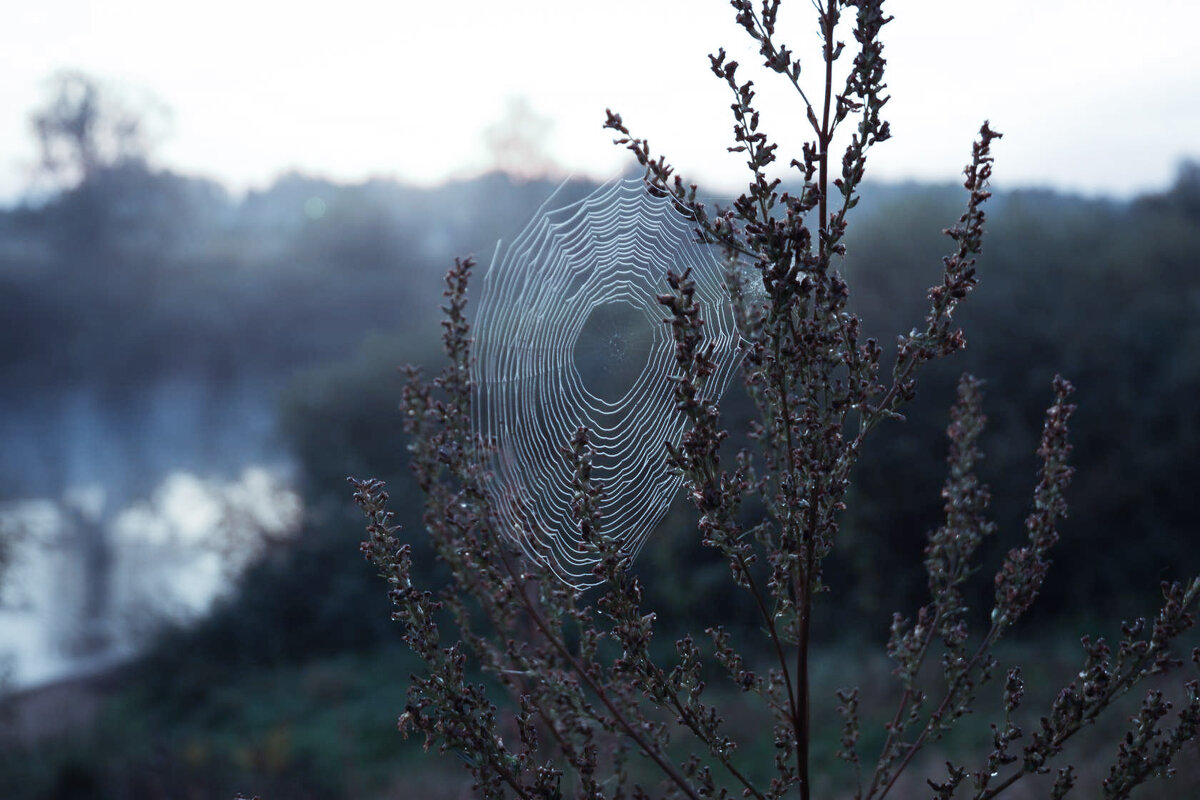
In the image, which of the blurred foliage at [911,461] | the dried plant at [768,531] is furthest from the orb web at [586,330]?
the blurred foliage at [911,461]

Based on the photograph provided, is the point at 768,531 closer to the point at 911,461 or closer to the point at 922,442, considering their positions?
the point at 911,461

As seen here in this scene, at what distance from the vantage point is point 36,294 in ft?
102

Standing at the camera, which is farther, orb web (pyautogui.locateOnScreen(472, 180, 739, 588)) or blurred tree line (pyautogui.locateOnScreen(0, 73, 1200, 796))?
blurred tree line (pyautogui.locateOnScreen(0, 73, 1200, 796))

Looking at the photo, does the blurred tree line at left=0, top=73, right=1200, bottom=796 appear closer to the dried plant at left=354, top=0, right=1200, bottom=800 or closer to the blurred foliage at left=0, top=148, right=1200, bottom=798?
the blurred foliage at left=0, top=148, right=1200, bottom=798

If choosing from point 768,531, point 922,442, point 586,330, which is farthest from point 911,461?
point 768,531

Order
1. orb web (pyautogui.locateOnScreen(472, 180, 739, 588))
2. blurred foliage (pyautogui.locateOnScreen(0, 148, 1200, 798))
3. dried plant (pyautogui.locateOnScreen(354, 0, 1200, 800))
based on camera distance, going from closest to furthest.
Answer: dried plant (pyautogui.locateOnScreen(354, 0, 1200, 800)), orb web (pyautogui.locateOnScreen(472, 180, 739, 588)), blurred foliage (pyautogui.locateOnScreen(0, 148, 1200, 798))

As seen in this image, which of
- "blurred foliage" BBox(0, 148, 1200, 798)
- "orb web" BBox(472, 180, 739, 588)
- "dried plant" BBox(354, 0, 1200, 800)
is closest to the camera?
"dried plant" BBox(354, 0, 1200, 800)

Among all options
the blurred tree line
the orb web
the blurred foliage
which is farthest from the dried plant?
the blurred foliage

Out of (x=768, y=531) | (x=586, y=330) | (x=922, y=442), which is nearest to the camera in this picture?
(x=768, y=531)

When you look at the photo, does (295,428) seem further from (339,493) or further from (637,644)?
(637,644)

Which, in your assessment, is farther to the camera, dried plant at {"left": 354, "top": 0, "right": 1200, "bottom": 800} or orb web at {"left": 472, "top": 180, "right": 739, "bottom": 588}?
orb web at {"left": 472, "top": 180, "right": 739, "bottom": 588}

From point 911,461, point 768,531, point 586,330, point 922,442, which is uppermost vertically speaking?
point 586,330

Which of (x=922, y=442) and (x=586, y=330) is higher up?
(x=586, y=330)

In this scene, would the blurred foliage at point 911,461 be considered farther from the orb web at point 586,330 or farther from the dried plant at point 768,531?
the dried plant at point 768,531
